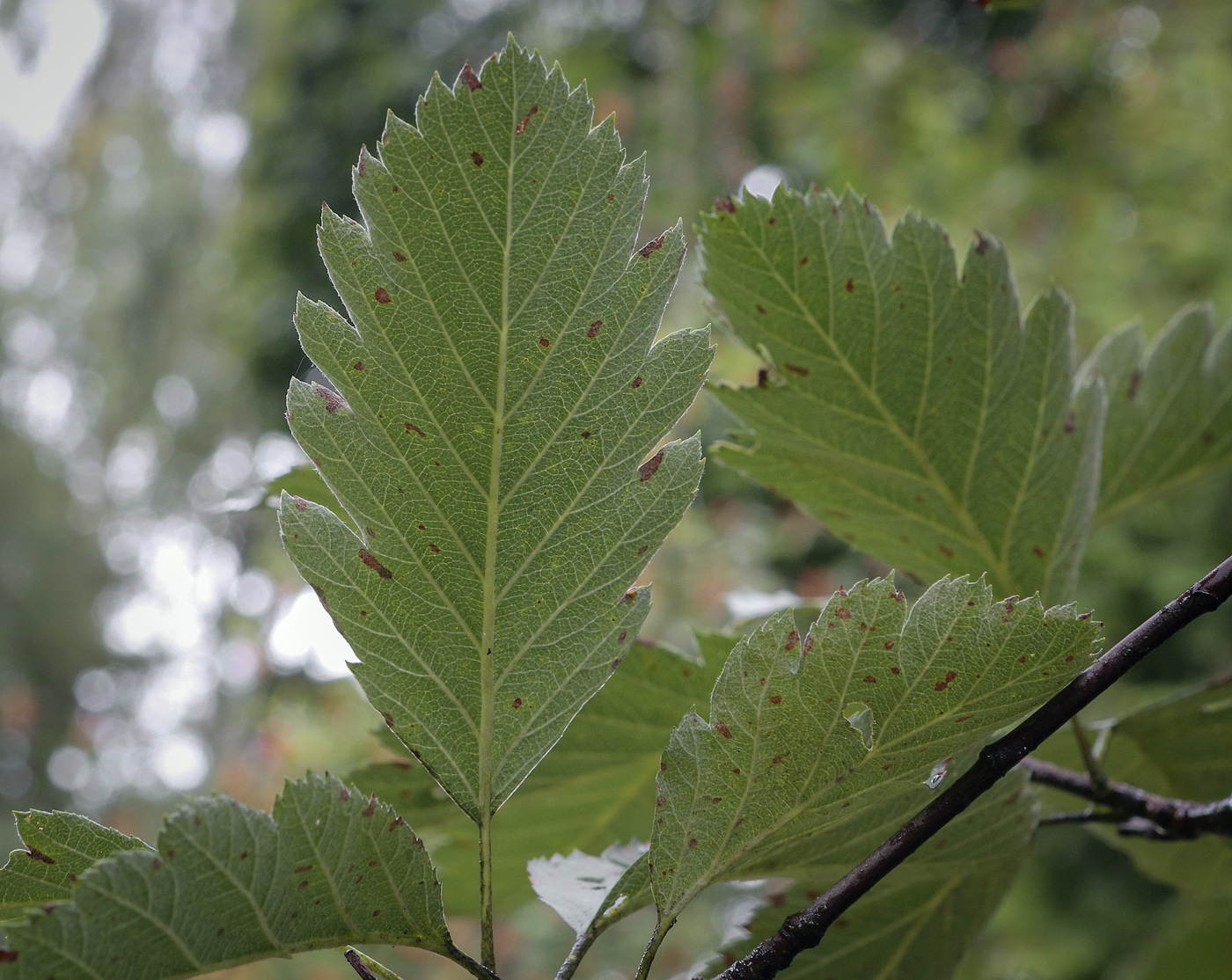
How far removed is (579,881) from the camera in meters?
0.48

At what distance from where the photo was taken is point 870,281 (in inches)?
22.8

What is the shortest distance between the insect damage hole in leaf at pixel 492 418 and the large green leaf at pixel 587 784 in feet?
0.65

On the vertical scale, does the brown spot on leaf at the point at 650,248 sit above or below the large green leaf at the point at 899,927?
above

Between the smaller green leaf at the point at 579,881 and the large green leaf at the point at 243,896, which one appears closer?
the large green leaf at the point at 243,896

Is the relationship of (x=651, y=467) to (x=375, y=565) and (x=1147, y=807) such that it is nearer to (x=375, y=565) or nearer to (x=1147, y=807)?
(x=375, y=565)

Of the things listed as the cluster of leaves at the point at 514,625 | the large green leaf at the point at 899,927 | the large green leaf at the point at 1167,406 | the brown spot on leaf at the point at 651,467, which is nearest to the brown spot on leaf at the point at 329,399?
the cluster of leaves at the point at 514,625

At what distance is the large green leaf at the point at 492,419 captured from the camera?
0.40m

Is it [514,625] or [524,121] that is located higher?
[524,121]

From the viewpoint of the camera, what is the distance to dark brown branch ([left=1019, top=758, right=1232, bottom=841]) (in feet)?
1.66

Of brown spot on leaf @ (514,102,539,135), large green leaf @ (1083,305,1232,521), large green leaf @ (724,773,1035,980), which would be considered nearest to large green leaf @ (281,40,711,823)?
brown spot on leaf @ (514,102,539,135)

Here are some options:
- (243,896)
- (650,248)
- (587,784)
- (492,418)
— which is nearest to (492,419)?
(492,418)

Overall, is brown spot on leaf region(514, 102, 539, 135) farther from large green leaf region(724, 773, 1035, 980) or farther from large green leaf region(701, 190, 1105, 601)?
large green leaf region(724, 773, 1035, 980)

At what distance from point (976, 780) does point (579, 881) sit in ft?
0.70

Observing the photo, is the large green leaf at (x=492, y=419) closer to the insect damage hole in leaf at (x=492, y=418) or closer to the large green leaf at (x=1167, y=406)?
the insect damage hole in leaf at (x=492, y=418)
